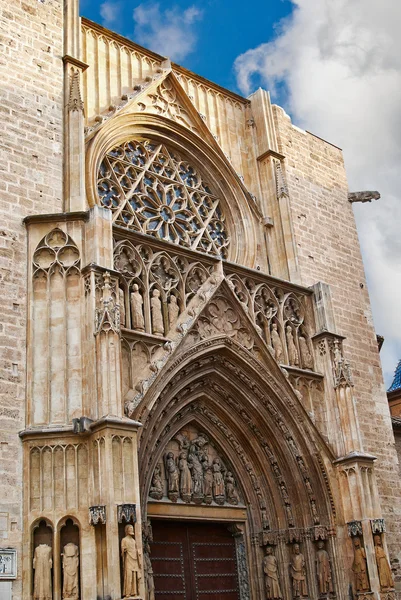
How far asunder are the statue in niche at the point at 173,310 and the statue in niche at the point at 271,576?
4.15m

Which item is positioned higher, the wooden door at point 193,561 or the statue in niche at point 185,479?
the statue in niche at point 185,479

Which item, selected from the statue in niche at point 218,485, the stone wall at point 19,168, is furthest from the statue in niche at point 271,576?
the stone wall at point 19,168

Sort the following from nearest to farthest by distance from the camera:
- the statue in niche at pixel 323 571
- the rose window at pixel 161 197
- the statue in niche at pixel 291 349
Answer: the statue in niche at pixel 323 571
the statue in niche at pixel 291 349
the rose window at pixel 161 197

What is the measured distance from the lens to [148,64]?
647 inches

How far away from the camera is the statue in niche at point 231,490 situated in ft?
43.7

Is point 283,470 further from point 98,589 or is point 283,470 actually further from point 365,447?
point 98,589

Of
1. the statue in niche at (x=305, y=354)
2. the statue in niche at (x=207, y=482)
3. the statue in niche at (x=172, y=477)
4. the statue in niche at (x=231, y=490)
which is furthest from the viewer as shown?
the statue in niche at (x=305, y=354)

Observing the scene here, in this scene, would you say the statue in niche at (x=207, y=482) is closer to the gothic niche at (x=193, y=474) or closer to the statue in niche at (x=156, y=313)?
the gothic niche at (x=193, y=474)

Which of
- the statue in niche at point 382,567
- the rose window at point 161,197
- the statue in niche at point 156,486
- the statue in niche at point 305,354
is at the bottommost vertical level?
the statue in niche at point 382,567

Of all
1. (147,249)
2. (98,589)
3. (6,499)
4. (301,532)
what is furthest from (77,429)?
(301,532)

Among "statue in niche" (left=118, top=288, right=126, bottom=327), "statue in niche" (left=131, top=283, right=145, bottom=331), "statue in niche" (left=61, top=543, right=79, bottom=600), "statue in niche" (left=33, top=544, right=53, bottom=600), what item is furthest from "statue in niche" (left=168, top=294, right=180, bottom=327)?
"statue in niche" (left=33, top=544, right=53, bottom=600)

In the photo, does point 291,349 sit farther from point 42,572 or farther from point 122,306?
point 42,572

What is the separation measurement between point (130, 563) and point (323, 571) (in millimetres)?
4360

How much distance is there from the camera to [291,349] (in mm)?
14320
